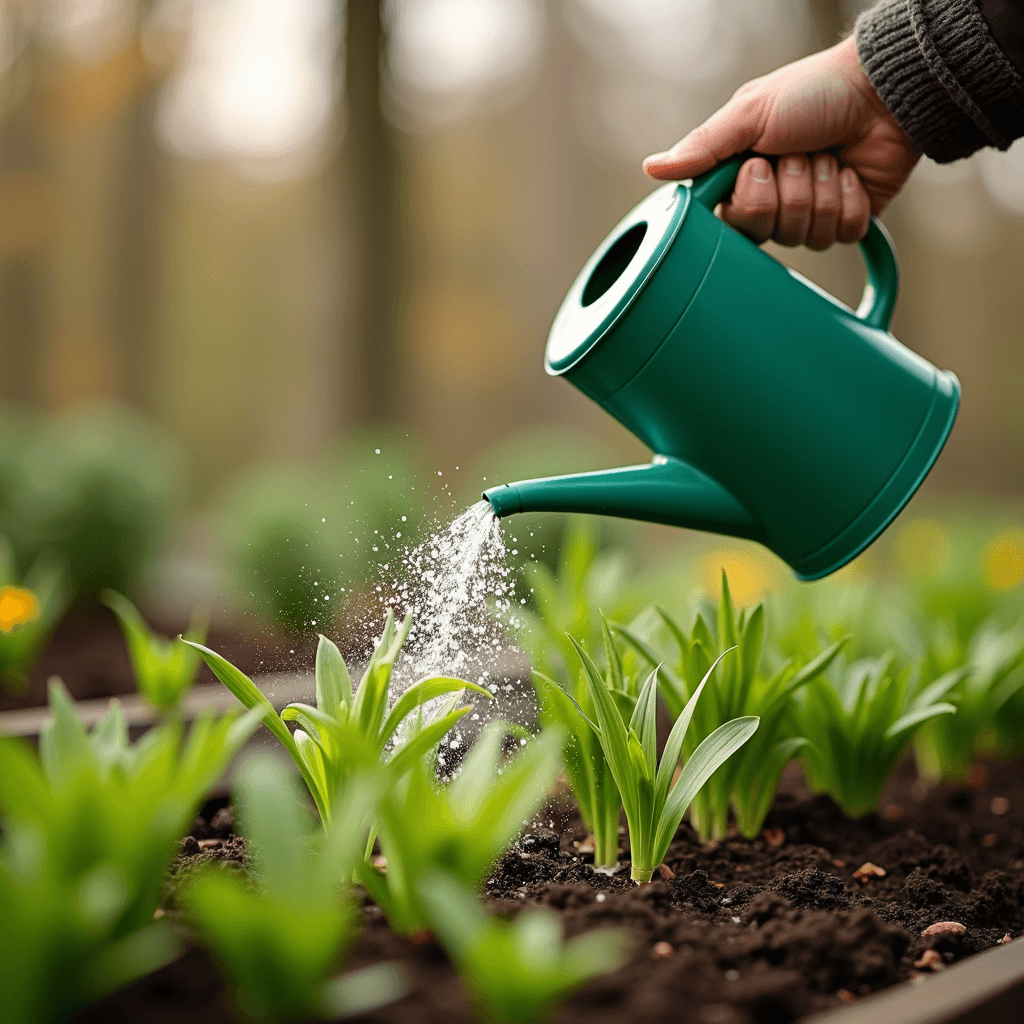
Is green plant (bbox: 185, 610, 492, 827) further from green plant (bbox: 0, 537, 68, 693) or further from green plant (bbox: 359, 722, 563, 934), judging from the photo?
green plant (bbox: 0, 537, 68, 693)

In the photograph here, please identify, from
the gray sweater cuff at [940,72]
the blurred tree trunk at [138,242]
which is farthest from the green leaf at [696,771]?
the blurred tree trunk at [138,242]

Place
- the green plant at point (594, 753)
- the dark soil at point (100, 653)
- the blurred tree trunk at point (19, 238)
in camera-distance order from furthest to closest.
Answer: the blurred tree trunk at point (19, 238)
the dark soil at point (100, 653)
the green plant at point (594, 753)

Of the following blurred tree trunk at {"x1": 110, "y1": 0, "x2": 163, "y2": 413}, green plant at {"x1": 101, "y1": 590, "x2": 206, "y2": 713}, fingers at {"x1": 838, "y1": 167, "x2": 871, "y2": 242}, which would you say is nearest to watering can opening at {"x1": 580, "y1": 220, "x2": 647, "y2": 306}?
fingers at {"x1": 838, "y1": 167, "x2": 871, "y2": 242}

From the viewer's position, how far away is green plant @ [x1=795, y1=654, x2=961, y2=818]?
48.4 inches

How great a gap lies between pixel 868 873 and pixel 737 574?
1.42m

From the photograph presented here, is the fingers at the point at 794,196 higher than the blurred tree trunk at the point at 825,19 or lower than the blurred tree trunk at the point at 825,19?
lower

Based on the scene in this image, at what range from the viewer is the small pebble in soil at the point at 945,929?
0.87 meters

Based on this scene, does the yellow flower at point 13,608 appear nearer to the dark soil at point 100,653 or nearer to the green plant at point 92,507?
the dark soil at point 100,653

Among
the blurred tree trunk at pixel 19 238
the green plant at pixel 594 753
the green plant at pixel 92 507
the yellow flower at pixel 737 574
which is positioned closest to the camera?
the green plant at pixel 594 753

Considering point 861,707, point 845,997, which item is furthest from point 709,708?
point 845,997

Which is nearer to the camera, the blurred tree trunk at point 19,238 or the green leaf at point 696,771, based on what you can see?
the green leaf at point 696,771

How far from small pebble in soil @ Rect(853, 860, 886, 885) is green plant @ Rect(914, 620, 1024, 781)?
0.39 m

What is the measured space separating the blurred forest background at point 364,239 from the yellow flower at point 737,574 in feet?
4.48

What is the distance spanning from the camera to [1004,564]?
2.46 m
